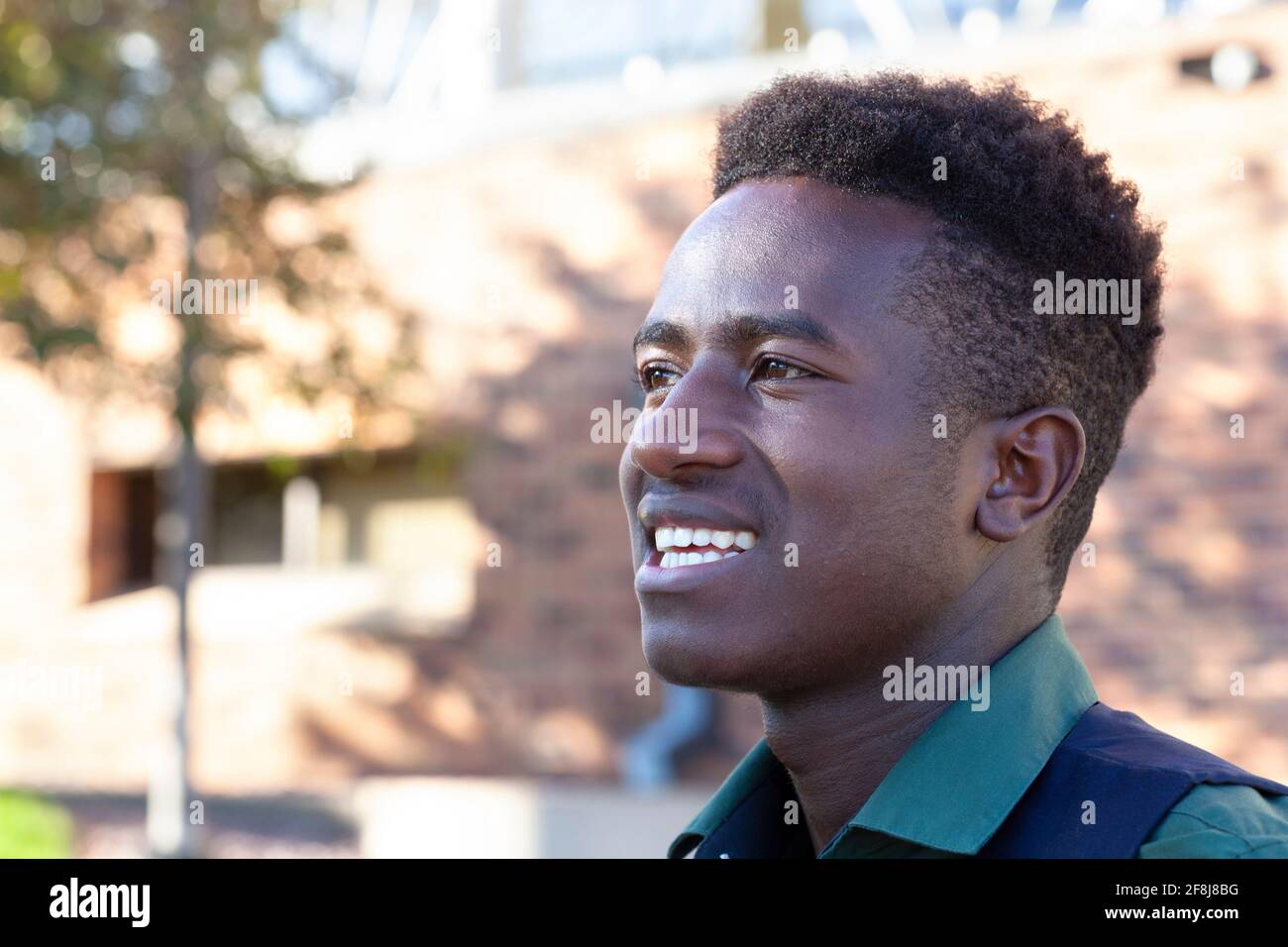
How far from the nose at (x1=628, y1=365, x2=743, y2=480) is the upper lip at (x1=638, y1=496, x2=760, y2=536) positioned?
4 centimetres

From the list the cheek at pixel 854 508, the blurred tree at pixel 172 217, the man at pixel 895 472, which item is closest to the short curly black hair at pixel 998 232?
the man at pixel 895 472

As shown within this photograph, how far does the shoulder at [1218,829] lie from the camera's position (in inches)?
64.5

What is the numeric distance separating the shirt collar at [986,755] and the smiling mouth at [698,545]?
1.18 feet

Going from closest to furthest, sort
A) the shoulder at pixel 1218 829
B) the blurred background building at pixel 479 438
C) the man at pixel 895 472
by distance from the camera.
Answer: the shoulder at pixel 1218 829 < the man at pixel 895 472 < the blurred background building at pixel 479 438

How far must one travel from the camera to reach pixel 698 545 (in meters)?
2.05

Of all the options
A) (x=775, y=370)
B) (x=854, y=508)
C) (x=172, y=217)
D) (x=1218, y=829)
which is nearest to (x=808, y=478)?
(x=854, y=508)

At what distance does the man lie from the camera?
6.43 ft

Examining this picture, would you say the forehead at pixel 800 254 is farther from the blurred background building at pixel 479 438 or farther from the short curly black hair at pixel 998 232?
the blurred background building at pixel 479 438

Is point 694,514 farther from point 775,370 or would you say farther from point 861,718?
point 861,718

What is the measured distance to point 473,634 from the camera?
10.1 metres

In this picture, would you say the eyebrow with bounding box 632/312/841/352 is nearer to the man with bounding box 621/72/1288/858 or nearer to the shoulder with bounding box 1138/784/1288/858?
the man with bounding box 621/72/1288/858

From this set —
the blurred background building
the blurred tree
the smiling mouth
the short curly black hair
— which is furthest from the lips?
the blurred tree

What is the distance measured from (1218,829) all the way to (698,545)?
2.49 feet

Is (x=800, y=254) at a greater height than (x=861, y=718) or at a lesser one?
greater
